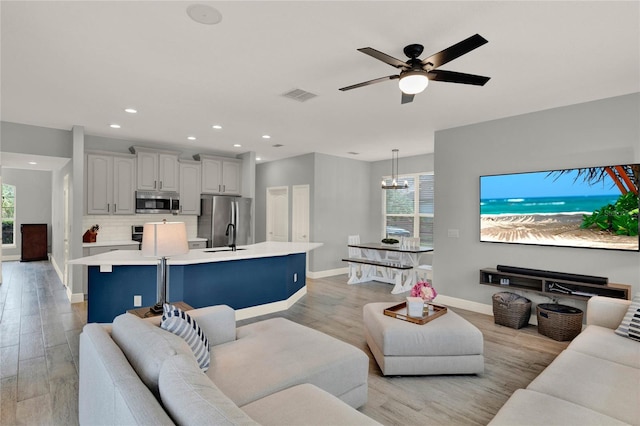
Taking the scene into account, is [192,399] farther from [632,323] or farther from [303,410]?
[632,323]

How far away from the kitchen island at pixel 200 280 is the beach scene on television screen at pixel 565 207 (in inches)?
111

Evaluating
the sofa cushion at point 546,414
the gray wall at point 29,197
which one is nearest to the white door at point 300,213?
the sofa cushion at point 546,414

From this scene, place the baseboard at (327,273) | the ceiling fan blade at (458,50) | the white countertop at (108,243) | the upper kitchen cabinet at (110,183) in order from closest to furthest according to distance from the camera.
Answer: the ceiling fan blade at (458,50), the white countertop at (108,243), the upper kitchen cabinet at (110,183), the baseboard at (327,273)

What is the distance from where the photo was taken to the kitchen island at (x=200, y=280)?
3816 millimetres

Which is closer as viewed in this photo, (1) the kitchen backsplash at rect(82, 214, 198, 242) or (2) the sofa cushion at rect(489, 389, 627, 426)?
(2) the sofa cushion at rect(489, 389, 627, 426)

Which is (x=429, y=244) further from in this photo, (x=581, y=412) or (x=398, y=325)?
(x=581, y=412)

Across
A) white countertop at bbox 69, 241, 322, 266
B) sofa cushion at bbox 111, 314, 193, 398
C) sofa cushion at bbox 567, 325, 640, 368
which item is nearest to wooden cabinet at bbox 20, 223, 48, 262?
white countertop at bbox 69, 241, 322, 266

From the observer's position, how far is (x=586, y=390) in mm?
1892

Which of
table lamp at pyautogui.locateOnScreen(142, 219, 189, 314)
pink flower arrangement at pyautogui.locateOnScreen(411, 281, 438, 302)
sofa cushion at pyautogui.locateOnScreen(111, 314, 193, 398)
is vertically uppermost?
table lamp at pyautogui.locateOnScreen(142, 219, 189, 314)

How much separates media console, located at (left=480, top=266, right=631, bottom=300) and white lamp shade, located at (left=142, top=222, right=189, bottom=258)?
12.8ft

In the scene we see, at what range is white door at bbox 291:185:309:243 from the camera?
7512 millimetres

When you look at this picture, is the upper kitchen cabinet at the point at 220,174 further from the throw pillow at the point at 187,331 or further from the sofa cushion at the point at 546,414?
the sofa cushion at the point at 546,414

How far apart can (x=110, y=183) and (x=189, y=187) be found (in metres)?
1.33

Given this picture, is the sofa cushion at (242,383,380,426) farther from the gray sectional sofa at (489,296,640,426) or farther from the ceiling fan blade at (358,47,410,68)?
the ceiling fan blade at (358,47,410,68)
